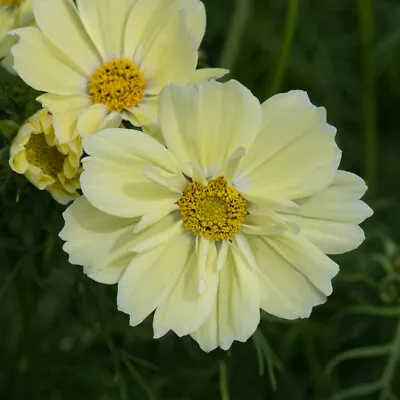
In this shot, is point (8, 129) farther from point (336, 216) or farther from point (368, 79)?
point (368, 79)

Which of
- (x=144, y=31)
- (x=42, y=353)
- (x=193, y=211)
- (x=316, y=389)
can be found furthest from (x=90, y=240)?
(x=316, y=389)

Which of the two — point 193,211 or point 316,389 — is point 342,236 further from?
point 316,389

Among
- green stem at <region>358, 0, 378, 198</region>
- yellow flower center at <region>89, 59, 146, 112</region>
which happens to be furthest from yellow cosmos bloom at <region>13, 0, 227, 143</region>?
green stem at <region>358, 0, 378, 198</region>

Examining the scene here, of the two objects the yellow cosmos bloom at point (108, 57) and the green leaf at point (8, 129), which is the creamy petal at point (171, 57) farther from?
the green leaf at point (8, 129)

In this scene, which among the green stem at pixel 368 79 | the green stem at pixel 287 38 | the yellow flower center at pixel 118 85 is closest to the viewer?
the yellow flower center at pixel 118 85

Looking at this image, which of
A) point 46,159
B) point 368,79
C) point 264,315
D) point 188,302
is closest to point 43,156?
point 46,159

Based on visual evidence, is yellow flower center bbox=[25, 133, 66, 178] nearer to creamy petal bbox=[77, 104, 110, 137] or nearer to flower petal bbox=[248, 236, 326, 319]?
creamy petal bbox=[77, 104, 110, 137]

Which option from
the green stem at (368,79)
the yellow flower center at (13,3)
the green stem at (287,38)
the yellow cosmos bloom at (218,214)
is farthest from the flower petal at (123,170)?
the green stem at (368,79)
